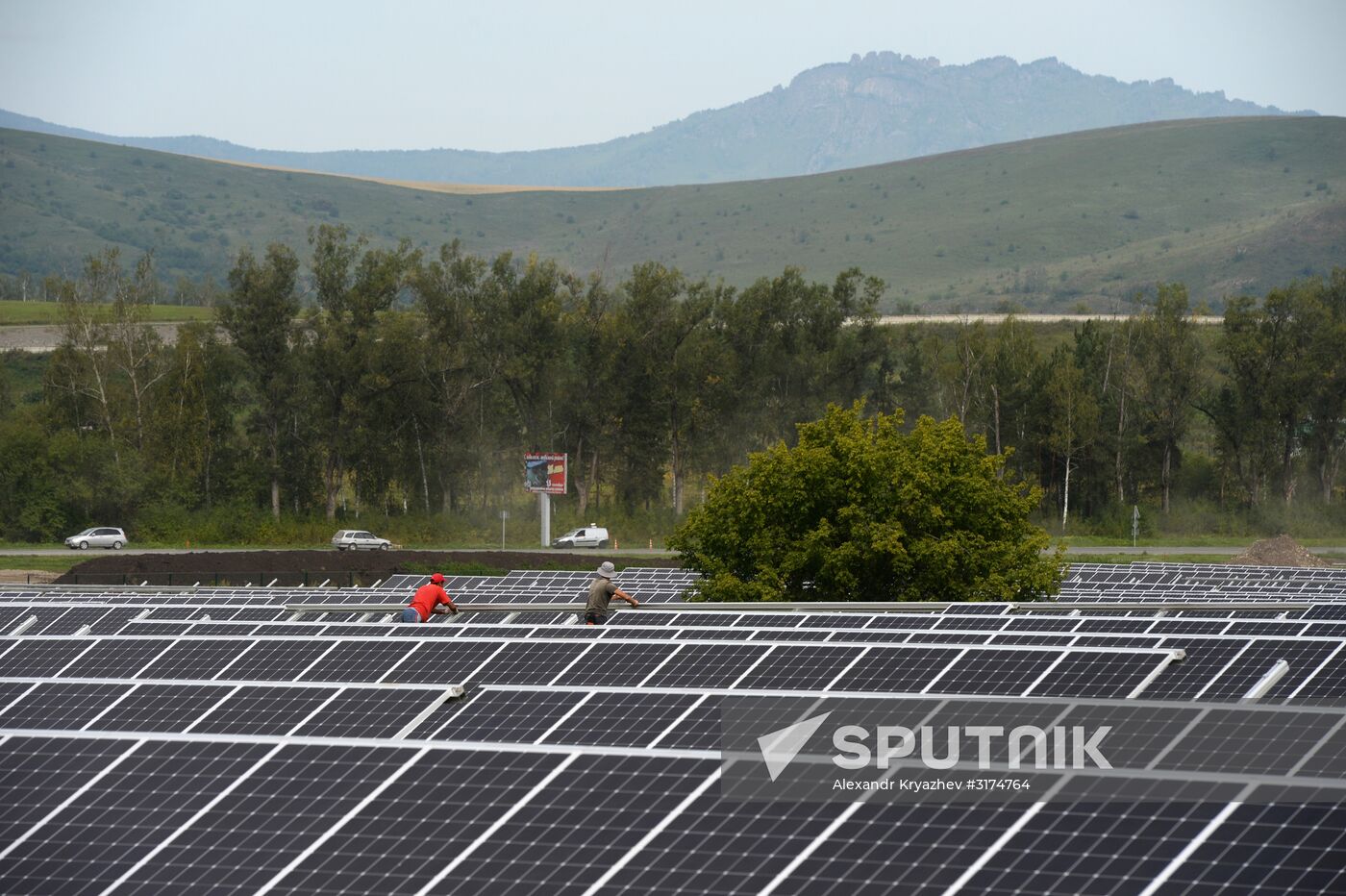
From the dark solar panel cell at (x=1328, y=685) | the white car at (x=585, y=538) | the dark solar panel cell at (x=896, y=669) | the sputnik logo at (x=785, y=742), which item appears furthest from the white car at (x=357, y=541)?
the dark solar panel cell at (x=1328, y=685)

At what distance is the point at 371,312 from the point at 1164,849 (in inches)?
2899

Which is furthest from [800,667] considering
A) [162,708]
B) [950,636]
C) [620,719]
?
[162,708]

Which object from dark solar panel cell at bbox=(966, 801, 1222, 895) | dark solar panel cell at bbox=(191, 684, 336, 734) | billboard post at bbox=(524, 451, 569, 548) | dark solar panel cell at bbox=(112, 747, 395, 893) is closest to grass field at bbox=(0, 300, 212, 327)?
billboard post at bbox=(524, 451, 569, 548)

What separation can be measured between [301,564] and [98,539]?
56.2 ft

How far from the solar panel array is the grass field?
124m

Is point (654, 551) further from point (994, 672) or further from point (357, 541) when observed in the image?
point (994, 672)

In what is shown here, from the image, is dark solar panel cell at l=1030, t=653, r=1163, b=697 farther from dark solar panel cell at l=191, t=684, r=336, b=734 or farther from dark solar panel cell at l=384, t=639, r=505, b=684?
dark solar panel cell at l=191, t=684, r=336, b=734

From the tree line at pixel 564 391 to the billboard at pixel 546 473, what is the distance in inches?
447

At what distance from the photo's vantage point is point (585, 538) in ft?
245

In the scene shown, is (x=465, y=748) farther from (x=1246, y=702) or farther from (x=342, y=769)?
(x=1246, y=702)

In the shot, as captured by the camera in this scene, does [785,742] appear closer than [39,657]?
Yes

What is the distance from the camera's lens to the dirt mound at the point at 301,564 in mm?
57656

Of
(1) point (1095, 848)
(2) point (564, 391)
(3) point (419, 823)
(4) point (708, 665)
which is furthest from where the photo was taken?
(2) point (564, 391)

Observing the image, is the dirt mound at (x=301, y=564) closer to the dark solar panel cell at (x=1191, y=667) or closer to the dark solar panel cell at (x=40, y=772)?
the dark solar panel cell at (x=1191, y=667)
